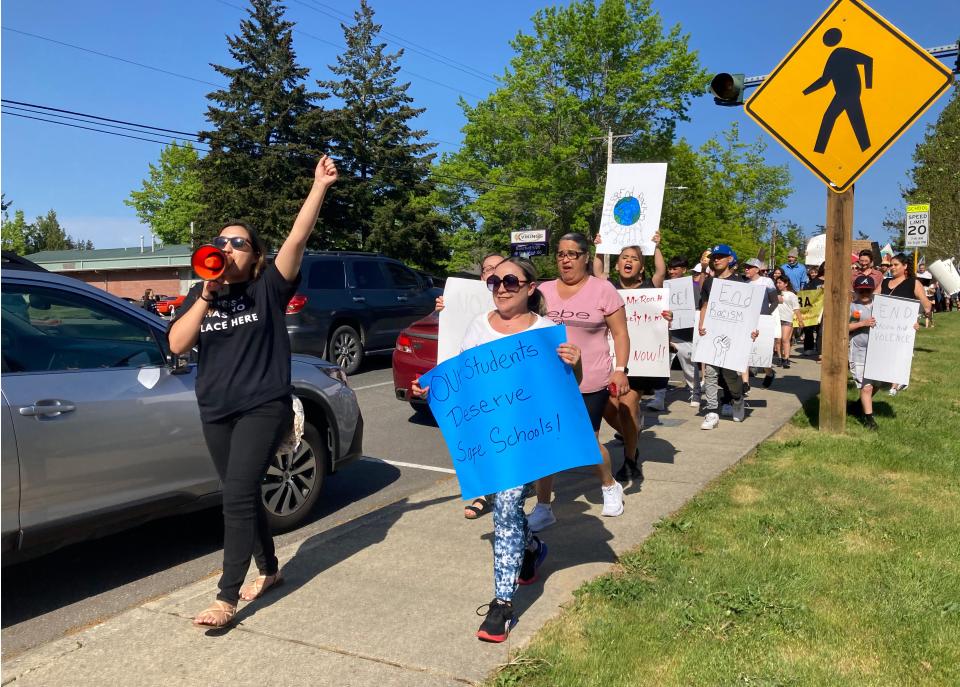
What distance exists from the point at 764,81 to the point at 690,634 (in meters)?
5.87

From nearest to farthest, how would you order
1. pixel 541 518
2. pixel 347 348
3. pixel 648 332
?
1. pixel 541 518
2. pixel 648 332
3. pixel 347 348

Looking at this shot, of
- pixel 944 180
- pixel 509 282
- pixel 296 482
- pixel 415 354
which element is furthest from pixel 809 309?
pixel 944 180

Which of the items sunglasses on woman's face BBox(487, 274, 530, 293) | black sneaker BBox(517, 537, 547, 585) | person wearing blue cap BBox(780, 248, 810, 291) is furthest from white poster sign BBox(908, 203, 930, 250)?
sunglasses on woman's face BBox(487, 274, 530, 293)

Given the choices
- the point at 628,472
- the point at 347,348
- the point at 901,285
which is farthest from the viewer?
the point at 347,348

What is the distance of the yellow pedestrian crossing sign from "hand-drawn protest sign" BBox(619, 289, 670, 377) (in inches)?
78.3

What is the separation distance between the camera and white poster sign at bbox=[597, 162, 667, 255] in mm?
8445

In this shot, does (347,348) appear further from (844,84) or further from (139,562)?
(139,562)

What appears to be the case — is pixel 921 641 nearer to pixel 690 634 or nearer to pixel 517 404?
pixel 690 634

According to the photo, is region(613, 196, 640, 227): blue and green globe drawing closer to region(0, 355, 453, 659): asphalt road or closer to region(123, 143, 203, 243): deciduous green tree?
region(0, 355, 453, 659): asphalt road

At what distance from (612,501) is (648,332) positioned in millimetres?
2405

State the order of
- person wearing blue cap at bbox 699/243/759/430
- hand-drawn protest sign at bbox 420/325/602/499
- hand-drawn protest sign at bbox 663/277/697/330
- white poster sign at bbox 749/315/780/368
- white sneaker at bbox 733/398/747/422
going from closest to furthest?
hand-drawn protest sign at bbox 420/325/602/499, person wearing blue cap at bbox 699/243/759/430, white sneaker at bbox 733/398/747/422, white poster sign at bbox 749/315/780/368, hand-drawn protest sign at bbox 663/277/697/330

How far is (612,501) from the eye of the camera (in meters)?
5.44

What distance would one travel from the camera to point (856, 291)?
896 cm

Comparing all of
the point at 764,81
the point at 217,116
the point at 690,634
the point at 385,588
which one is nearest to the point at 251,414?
the point at 385,588
